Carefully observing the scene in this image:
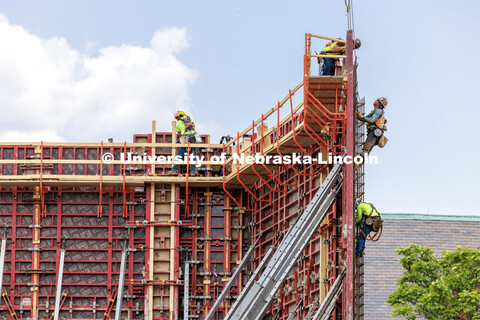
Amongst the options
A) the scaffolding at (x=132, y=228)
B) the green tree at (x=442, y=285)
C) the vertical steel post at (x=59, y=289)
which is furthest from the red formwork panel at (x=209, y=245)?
the green tree at (x=442, y=285)

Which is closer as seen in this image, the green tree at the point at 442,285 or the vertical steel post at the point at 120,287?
the vertical steel post at the point at 120,287

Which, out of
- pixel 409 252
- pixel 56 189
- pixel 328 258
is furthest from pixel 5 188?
pixel 409 252

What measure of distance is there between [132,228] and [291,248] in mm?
7978

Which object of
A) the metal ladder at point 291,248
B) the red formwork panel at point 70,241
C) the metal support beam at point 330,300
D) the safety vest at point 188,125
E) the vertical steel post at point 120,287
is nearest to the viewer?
the metal support beam at point 330,300

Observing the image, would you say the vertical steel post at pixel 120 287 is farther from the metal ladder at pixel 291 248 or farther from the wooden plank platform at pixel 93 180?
the metal ladder at pixel 291 248

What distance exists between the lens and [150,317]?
34781 mm

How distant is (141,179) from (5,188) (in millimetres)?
4409

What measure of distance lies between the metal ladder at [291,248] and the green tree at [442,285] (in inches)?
564

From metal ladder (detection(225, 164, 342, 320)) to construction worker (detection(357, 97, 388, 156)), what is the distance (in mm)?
1093

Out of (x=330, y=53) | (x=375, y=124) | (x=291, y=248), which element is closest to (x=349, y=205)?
(x=291, y=248)

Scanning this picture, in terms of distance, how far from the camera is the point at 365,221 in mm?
28766

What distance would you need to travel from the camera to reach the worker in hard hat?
94.2 ft

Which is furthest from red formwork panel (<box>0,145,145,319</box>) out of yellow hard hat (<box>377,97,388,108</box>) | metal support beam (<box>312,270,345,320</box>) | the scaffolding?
yellow hard hat (<box>377,97,388,108</box>)

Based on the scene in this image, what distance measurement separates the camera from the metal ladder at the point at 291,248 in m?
28.7
